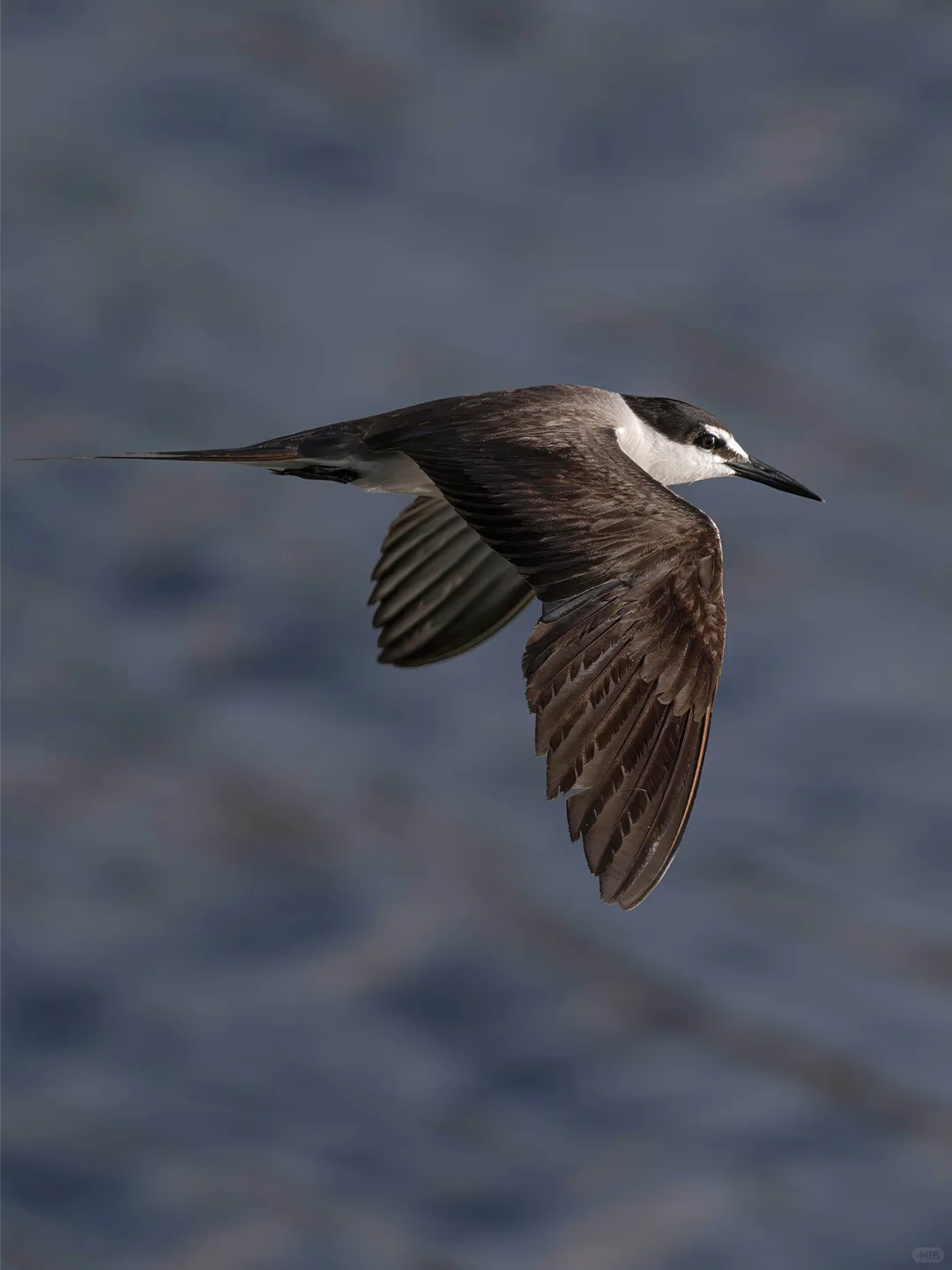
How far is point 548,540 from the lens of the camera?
7852 millimetres

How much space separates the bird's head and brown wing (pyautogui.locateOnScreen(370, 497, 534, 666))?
966mm

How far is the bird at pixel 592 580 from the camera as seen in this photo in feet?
24.6

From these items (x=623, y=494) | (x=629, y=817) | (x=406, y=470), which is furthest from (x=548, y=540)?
(x=406, y=470)

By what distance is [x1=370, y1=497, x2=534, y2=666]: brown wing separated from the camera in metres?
10.5

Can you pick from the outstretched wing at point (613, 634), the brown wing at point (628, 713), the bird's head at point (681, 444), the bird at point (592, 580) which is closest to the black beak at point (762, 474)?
the bird's head at point (681, 444)

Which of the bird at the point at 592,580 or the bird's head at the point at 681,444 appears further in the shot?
the bird's head at the point at 681,444

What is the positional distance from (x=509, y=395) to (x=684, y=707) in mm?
2042

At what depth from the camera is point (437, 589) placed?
10.6 m

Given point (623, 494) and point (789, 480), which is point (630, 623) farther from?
point (789, 480)

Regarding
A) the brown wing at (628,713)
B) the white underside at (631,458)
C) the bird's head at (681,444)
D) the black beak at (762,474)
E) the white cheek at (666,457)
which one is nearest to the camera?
the brown wing at (628,713)

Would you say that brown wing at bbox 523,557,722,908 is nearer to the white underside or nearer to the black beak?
the white underside

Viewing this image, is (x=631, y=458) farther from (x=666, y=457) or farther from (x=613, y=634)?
(x=613, y=634)

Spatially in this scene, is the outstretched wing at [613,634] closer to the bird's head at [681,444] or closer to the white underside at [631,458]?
the white underside at [631,458]

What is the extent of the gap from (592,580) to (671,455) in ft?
8.05
